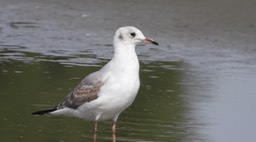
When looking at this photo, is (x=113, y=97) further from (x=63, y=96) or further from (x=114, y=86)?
(x=63, y=96)

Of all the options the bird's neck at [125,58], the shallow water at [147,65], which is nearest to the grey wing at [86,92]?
the bird's neck at [125,58]

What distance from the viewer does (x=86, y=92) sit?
909cm

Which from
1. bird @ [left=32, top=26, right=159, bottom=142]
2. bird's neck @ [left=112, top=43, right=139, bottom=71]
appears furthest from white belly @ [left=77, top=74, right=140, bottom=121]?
bird's neck @ [left=112, top=43, right=139, bottom=71]

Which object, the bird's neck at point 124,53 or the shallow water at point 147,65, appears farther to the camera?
the shallow water at point 147,65

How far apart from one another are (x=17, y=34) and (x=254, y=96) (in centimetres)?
512

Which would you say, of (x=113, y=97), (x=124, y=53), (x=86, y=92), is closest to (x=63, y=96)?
(x=86, y=92)

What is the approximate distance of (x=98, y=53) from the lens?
1423 cm

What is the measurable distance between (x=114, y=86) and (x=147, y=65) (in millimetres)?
4543

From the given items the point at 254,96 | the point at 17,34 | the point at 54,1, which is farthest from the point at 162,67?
the point at 54,1

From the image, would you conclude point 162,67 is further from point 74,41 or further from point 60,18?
point 60,18

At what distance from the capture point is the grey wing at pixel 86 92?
353 inches

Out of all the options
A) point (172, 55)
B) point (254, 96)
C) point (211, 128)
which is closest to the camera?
point (211, 128)

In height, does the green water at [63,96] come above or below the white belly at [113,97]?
below

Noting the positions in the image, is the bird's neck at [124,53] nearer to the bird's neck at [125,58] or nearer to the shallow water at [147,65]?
the bird's neck at [125,58]
